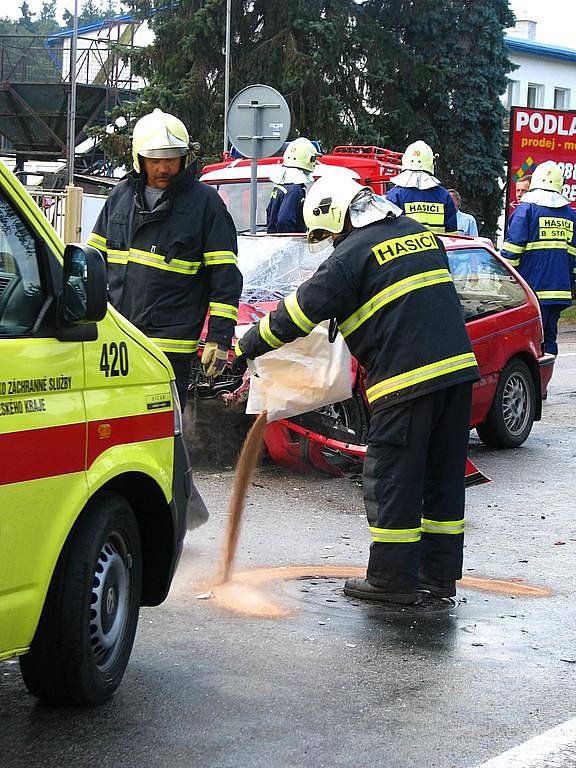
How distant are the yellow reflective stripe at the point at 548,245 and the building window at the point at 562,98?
4287 cm

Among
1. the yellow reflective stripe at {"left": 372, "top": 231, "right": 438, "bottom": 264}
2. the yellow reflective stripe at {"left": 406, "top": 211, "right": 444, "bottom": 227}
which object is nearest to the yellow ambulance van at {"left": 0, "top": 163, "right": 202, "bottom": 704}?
the yellow reflective stripe at {"left": 372, "top": 231, "right": 438, "bottom": 264}

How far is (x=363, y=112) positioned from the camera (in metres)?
31.0

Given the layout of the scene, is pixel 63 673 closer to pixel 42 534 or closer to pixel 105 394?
pixel 42 534

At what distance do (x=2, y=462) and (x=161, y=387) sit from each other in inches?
44.0

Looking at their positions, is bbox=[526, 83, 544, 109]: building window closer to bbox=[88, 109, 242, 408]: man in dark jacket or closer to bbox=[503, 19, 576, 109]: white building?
bbox=[503, 19, 576, 109]: white building

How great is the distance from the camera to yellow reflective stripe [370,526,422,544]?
5.75 metres

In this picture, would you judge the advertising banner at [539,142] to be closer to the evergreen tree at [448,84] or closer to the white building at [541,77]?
the evergreen tree at [448,84]

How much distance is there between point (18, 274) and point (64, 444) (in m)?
0.53

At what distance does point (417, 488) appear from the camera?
5777mm

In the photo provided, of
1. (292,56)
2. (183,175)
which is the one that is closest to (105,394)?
(183,175)

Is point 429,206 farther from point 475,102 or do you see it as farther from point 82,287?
point 475,102

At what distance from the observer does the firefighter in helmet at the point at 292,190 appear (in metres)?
13.3

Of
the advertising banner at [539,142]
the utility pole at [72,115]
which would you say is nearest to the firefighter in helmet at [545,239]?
the utility pole at [72,115]

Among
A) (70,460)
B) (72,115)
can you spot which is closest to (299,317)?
(70,460)
